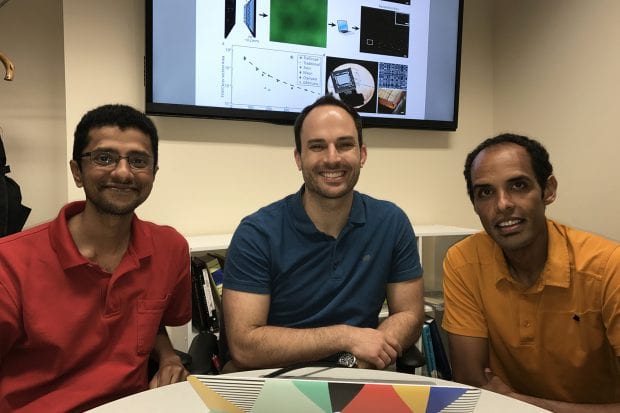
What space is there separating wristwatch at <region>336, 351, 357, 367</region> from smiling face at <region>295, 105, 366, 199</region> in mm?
533

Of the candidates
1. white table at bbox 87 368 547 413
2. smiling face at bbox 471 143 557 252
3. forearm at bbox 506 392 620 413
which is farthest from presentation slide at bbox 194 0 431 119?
forearm at bbox 506 392 620 413

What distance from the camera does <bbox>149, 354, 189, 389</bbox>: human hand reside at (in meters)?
1.37

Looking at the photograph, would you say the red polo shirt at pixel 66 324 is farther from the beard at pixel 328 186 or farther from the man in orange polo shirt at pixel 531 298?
the man in orange polo shirt at pixel 531 298

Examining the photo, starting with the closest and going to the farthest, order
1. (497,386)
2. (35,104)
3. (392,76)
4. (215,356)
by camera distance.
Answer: (497,386) < (215,356) < (35,104) < (392,76)

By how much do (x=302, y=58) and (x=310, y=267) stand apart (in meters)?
1.38

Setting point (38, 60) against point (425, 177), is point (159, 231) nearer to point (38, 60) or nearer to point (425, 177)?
point (38, 60)

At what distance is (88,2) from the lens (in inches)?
87.8

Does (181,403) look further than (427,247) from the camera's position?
No

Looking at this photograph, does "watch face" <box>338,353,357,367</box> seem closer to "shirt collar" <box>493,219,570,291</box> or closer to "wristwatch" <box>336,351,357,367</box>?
"wristwatch" <box>336,351,357,367</box>

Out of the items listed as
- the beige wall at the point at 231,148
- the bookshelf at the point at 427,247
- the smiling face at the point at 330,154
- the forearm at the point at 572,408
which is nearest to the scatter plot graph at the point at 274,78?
the beige wall at the point at 231,148

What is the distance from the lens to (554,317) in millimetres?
1411

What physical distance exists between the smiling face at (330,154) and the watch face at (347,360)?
21.1 inches

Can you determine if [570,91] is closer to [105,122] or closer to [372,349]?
[372,349]

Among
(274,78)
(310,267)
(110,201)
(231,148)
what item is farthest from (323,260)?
(274,78)
